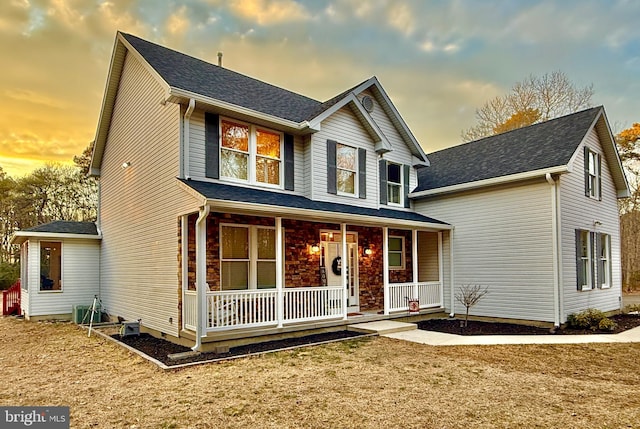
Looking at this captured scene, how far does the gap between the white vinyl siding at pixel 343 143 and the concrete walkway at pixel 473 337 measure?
367 cm

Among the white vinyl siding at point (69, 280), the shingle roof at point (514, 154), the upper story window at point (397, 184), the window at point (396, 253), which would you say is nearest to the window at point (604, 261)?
the shingle roof at point (514, 154)

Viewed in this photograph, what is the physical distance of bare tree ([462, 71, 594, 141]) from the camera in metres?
24.8

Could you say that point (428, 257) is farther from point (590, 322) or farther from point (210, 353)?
point (210, 353)

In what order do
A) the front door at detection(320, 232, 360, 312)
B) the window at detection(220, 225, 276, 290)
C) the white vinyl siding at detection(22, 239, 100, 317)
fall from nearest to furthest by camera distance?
the window at detection(220, 225, 276, 290), the front door at detection(320, 232, 360, 312), the white vinyl siding at detection(22, 239, 100, 317)

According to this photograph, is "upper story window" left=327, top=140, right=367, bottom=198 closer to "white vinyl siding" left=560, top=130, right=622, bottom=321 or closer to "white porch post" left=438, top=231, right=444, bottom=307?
"white porch post" left=438, top=231, right=444, bottom=307

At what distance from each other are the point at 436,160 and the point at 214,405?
1340 cm

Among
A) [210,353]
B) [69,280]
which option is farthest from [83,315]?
[210,353]

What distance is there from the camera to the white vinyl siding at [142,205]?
9008mm

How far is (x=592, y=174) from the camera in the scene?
12.5 meters

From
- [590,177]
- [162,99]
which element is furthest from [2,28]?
[590,177]

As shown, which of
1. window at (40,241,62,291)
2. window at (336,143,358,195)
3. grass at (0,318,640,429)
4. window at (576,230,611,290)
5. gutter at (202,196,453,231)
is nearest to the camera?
grass at (0,318,640,429)

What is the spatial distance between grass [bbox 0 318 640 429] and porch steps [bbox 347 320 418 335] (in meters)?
1.27

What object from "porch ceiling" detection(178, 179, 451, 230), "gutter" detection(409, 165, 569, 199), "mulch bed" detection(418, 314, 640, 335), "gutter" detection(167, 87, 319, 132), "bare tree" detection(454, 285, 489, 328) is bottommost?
"mulch bed" detection(418, 314, 640, 335)

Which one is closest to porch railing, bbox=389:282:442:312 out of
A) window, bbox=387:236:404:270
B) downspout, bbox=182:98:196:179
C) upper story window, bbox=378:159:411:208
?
window, bbox=387:236:404:270
